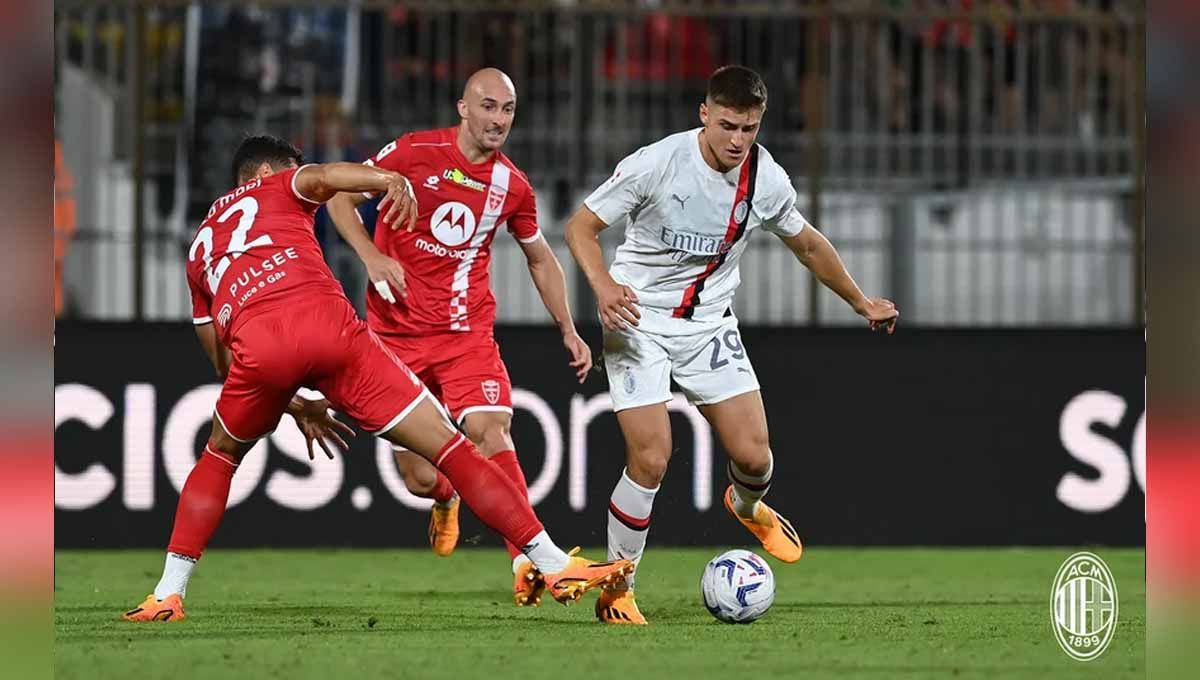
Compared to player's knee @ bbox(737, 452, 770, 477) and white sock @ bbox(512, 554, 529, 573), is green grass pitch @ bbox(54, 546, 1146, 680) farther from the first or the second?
player's knee @ bbox(737, 452, 770, 477)

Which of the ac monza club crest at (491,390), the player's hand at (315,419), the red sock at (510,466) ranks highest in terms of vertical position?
the ac monza club crest at (491,390)

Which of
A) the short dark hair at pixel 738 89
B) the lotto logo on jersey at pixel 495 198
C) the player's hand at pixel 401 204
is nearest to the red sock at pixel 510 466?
the lotto logo on jersey at pixel 495 198

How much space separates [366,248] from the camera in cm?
695

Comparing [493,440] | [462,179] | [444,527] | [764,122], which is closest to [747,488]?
[493,440]

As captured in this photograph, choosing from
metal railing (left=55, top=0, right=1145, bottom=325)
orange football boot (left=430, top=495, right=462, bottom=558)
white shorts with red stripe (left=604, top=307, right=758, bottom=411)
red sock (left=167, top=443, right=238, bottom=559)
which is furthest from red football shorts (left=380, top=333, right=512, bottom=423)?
metal railing (left=55, top=0, right=1145, bottom=325)

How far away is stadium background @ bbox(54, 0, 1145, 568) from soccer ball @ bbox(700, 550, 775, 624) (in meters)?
3.72

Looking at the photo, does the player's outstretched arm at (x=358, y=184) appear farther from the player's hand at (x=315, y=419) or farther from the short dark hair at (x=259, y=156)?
the player's hand at (x=315, y=419)

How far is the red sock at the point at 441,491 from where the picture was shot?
8423mm

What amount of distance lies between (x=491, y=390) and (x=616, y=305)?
1388mm

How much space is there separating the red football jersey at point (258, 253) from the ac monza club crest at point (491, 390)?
135 cm

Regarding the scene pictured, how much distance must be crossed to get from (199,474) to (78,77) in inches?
265

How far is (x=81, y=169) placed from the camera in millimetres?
12688

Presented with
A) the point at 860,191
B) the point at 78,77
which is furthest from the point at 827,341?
the point at 78,77

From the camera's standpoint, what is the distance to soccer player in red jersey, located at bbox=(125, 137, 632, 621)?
6.48 meters
